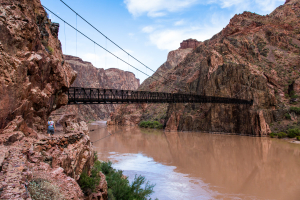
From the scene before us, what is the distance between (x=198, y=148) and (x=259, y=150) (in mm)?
6982

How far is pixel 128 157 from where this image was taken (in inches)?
893

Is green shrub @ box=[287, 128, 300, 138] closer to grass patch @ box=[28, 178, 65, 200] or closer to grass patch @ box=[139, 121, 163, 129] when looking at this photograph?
grass patch @ box=[139, 121, 163, 129]

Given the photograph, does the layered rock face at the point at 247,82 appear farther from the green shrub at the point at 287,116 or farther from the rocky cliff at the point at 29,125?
the rocky cliff at the point at 29,125

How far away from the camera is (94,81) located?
452ft

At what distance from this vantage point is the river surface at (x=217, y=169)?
13141mm

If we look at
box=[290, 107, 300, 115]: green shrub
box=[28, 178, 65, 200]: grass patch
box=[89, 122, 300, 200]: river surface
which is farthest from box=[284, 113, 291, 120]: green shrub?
box=[28, 178, 65, 200]: grass patch

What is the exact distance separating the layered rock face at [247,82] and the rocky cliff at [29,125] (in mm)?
33930

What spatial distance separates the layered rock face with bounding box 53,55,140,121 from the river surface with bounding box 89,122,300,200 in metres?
76.8

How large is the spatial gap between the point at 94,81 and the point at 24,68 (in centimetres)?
13461

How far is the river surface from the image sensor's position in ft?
43.1

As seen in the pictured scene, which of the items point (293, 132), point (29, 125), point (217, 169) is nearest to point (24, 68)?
point (29, 125)

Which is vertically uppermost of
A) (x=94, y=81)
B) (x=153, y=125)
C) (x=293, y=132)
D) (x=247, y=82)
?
(x=94, y=81)

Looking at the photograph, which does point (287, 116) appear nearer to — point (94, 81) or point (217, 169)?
point (217, 169)

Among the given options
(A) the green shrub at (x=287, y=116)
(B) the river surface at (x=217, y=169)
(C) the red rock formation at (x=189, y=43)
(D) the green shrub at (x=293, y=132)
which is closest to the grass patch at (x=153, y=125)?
(B) the river surface at (x=217, y=169)
